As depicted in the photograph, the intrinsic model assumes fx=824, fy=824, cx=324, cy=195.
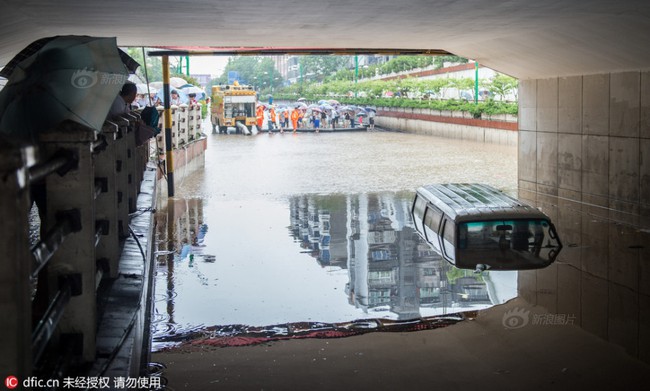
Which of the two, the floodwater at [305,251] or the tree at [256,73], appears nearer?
the floodwater at [305,251]

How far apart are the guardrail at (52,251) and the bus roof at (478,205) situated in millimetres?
6305

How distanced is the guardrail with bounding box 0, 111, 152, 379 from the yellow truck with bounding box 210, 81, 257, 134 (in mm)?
41901

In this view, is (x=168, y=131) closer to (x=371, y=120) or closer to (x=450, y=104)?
(x=450, y=104)

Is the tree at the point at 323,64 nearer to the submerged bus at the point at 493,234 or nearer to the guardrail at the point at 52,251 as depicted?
the submerged bus at the point at 493,234

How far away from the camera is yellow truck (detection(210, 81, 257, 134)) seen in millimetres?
47188

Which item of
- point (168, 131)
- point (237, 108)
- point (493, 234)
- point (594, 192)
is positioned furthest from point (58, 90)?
point (237, 108)

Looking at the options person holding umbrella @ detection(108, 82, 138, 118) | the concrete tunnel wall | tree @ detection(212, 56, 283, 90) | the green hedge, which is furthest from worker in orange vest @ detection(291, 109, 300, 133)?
tree @ detection(212, 56, 283, 90)

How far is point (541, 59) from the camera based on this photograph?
57.0 feet

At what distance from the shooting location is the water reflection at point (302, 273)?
9414 millimetres

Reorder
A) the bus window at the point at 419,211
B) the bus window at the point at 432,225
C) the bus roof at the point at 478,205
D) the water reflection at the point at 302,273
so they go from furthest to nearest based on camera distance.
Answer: the bus window at the point at 419,211
the bus window at the point at 432,225
the bus roof at the point at 478,205
the water reflection at the point at 302,273

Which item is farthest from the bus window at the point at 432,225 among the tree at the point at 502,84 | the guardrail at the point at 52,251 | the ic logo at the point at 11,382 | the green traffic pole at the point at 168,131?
the tree at the point at 502,84

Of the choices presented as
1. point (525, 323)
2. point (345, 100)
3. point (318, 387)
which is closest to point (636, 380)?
point (525, 323)

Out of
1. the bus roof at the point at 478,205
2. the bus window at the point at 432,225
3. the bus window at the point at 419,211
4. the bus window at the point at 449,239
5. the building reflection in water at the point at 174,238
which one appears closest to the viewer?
the building reflection in water at the point at 174,238

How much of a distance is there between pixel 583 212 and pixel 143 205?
10.0 m
